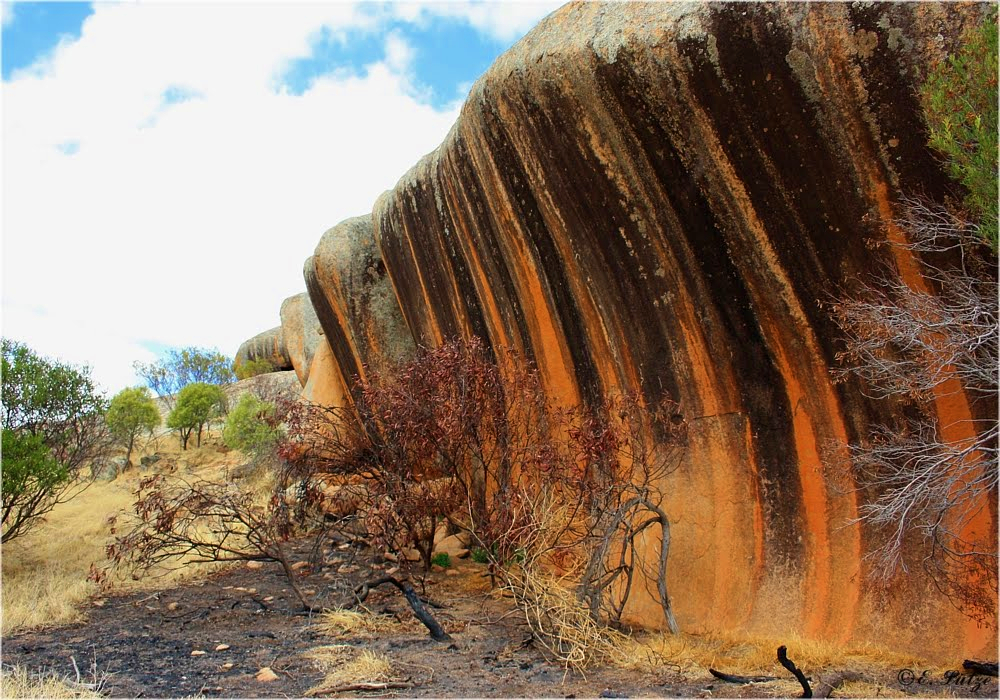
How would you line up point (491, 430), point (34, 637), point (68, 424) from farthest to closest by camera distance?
point (68, 424) < point (491, 430) < point (34, 637)

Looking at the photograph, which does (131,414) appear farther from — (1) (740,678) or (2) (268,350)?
(1) (740,678)

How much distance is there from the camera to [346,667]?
484 centimetres

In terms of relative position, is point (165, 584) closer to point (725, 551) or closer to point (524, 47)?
point (725, 551)

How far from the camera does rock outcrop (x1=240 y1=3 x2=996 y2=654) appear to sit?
4.37 m

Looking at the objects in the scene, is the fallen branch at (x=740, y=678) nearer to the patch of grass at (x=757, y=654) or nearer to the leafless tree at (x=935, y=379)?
the patch of grass at (x=757, y=654)

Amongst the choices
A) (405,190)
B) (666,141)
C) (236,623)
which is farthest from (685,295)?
(236,623)

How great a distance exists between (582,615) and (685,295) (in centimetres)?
218

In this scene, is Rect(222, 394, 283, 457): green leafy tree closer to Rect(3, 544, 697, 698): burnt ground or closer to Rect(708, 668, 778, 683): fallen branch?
Rect(3, 544, 697, 698): burnt ground

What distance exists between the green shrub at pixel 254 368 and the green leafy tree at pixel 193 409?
164 centimetres

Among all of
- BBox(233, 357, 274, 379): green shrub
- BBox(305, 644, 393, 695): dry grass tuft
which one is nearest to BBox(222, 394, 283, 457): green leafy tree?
BBox(233, 357, 274, 379): green shrub

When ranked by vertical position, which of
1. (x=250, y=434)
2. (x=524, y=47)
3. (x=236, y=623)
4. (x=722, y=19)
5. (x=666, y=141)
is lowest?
(x=236, y=623)

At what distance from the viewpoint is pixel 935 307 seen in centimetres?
427

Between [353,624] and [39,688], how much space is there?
2.13 metres

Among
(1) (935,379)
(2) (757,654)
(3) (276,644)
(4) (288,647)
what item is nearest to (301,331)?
(3) (276,644)
